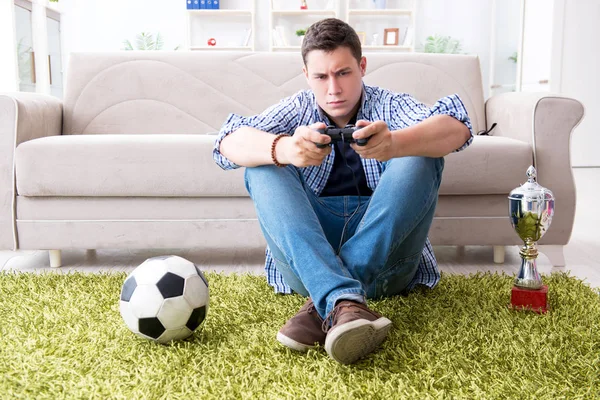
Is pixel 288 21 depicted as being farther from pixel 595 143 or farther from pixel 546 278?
pixel 546 278

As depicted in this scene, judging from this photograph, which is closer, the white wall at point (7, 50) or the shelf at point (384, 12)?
the white wall at point (7, 50)

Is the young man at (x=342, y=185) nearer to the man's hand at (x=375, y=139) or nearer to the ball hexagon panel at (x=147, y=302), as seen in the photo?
the man's hand at (x=375, y=139)

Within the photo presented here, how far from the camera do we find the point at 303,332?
119 centimetres

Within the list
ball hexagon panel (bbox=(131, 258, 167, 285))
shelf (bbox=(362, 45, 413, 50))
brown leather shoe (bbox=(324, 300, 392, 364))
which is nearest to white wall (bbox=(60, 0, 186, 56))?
shelf (bbox=(362, 45, 413, 50))

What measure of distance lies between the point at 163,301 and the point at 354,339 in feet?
1.34

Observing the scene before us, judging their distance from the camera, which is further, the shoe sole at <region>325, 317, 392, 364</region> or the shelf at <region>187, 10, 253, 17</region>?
the shelf at <region>187, 10, 253, 17</region>

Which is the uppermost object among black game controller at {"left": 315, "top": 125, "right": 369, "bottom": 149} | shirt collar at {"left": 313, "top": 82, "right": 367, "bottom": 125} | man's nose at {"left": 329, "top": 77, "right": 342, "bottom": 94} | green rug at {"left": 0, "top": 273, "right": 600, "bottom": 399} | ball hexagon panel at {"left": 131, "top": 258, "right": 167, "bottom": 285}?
man's nose at {"left": 329, "top": 77, "right": 342, "bottom": 94}

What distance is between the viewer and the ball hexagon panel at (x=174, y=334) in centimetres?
121

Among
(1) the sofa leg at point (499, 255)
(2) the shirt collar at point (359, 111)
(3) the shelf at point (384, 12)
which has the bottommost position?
(1) the sofa leg at point (499, 255)

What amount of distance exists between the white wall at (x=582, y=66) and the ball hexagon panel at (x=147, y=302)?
474 centimetres

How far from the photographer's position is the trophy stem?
1464mm

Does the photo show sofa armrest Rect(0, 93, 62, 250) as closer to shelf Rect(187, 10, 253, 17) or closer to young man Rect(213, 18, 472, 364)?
young man Rect(213, 18, 472, 364)

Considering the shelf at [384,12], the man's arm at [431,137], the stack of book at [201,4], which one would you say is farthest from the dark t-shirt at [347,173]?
the stack of book at [201,4]

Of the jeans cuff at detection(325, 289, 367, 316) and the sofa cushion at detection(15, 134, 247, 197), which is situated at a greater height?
the sofa cushion at detection(15, 134, 247, 197)
